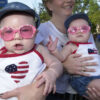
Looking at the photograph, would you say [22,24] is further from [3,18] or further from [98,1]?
[98,1]

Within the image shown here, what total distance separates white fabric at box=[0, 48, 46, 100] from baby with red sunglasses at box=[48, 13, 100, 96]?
37 cm

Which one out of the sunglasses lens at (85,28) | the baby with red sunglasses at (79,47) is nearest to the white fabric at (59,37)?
the baby with red sunglasses at (79,47)

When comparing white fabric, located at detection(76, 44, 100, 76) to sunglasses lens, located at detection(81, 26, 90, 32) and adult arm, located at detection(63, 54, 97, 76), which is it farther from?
sunglasses lens, located at detection(81, 26, 90, 32)

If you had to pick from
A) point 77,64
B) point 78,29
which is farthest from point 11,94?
point 78,29

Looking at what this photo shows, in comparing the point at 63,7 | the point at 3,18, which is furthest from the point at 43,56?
the point at 63,7

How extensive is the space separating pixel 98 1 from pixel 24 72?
27.4 metres

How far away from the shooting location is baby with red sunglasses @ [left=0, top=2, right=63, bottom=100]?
7.38ft

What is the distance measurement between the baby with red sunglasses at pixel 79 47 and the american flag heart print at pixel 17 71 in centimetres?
55

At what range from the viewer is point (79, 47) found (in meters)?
2.87

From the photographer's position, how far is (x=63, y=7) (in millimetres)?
3221

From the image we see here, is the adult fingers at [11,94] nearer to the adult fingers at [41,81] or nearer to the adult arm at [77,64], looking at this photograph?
the adult fingers at [41,81]

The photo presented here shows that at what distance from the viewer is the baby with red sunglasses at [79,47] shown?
107 inches

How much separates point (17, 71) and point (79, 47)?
104 cm

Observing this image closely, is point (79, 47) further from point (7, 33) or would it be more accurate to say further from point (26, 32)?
point (7, 33)
